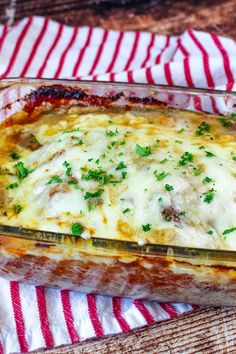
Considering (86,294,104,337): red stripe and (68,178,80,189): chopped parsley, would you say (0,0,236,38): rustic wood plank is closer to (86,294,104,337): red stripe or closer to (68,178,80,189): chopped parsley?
(68,178,80,189): chopped parsley

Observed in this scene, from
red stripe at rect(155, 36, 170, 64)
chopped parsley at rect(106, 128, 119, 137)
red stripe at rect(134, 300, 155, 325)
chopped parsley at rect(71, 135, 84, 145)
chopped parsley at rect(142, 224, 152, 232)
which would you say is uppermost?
red stripe at rect(155, 36, 170, 64)

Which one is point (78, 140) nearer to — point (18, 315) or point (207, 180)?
point (207, 180)

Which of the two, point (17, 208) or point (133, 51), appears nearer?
point (17, 208)

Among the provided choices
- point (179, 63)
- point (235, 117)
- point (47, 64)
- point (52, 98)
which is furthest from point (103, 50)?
point (235, 117)

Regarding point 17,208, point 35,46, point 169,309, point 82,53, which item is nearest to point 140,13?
point 82,53

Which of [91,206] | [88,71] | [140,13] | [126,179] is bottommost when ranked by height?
[91,206]

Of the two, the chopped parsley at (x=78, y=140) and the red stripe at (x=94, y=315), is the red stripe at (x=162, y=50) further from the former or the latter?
the red stripe at (x=94, y=315)

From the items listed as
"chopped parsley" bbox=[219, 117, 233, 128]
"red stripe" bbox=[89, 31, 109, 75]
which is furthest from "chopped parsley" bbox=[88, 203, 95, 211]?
"red stripe" bbox=[89, 31, 109, 75]
